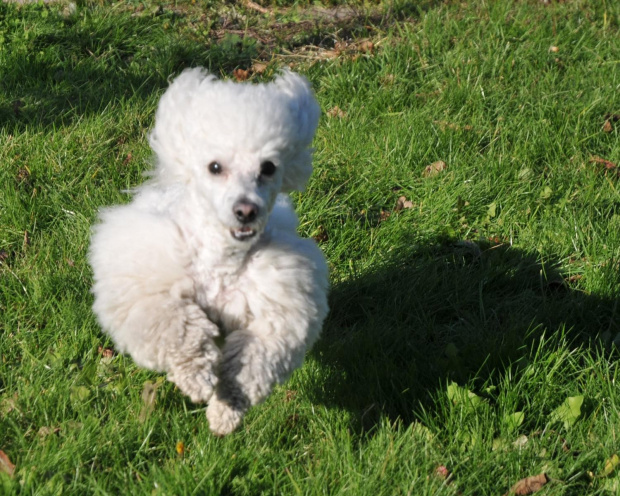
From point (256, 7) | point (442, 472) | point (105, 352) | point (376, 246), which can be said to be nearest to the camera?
point (442, 472)

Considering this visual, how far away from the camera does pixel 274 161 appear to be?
3438 millimetres

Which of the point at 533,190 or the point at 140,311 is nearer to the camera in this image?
the point at 140,311

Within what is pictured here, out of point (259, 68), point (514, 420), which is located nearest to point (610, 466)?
point (514, 420)

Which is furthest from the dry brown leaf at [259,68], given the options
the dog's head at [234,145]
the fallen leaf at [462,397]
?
the fallen leaf at [462,397]

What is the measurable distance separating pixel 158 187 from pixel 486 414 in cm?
178

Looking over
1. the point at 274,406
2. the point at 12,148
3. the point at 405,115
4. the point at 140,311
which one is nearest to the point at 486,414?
the point at 274,406

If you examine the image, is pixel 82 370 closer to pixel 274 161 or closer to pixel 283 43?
pixel 274 161

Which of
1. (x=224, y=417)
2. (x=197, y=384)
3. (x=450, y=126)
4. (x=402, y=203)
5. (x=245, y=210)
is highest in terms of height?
(x=245, y=210)

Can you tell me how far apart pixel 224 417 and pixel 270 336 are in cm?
36

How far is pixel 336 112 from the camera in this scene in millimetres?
6285

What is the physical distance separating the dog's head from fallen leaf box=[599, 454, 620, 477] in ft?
5.80

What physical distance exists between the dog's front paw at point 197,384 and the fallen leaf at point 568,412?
1635 millimetres

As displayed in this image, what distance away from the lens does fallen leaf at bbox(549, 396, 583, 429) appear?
154 inches

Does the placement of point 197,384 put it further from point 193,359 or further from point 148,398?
point 148,398
